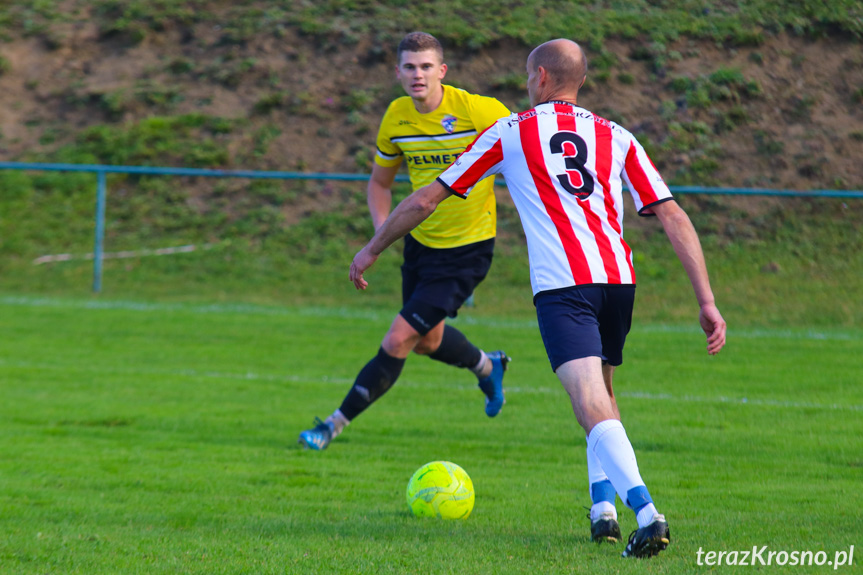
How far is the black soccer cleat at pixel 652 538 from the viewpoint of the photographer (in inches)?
122

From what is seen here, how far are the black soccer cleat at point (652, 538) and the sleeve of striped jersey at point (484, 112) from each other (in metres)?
3.14

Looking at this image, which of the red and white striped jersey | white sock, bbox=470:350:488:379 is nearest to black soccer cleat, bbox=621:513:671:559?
the red and white striped jersey

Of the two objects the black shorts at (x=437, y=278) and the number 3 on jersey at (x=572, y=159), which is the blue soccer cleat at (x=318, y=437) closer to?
the black shorts at (x=437, y=278)

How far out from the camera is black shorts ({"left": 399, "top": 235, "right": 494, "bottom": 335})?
5828 millimetres

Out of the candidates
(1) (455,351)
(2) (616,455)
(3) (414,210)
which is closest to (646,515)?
(2) (616,455)

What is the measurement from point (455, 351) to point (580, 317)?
2.95 meters

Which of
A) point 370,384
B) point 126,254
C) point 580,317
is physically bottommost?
point 126,254

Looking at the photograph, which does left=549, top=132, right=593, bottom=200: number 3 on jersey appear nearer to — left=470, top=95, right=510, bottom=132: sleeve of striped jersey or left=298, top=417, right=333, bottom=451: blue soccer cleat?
left=470, top=95, right=510, bottom=132: sleeve of striped jersey

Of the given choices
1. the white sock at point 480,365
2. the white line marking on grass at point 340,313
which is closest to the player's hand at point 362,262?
the white sock at point 480,365

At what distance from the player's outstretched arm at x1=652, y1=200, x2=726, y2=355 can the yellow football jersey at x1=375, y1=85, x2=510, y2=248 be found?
7.52 ft

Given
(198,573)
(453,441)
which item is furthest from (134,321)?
(198,573)

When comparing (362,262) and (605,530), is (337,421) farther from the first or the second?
(605,530)

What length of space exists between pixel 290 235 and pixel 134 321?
5630 mm

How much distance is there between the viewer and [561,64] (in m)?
3.61
